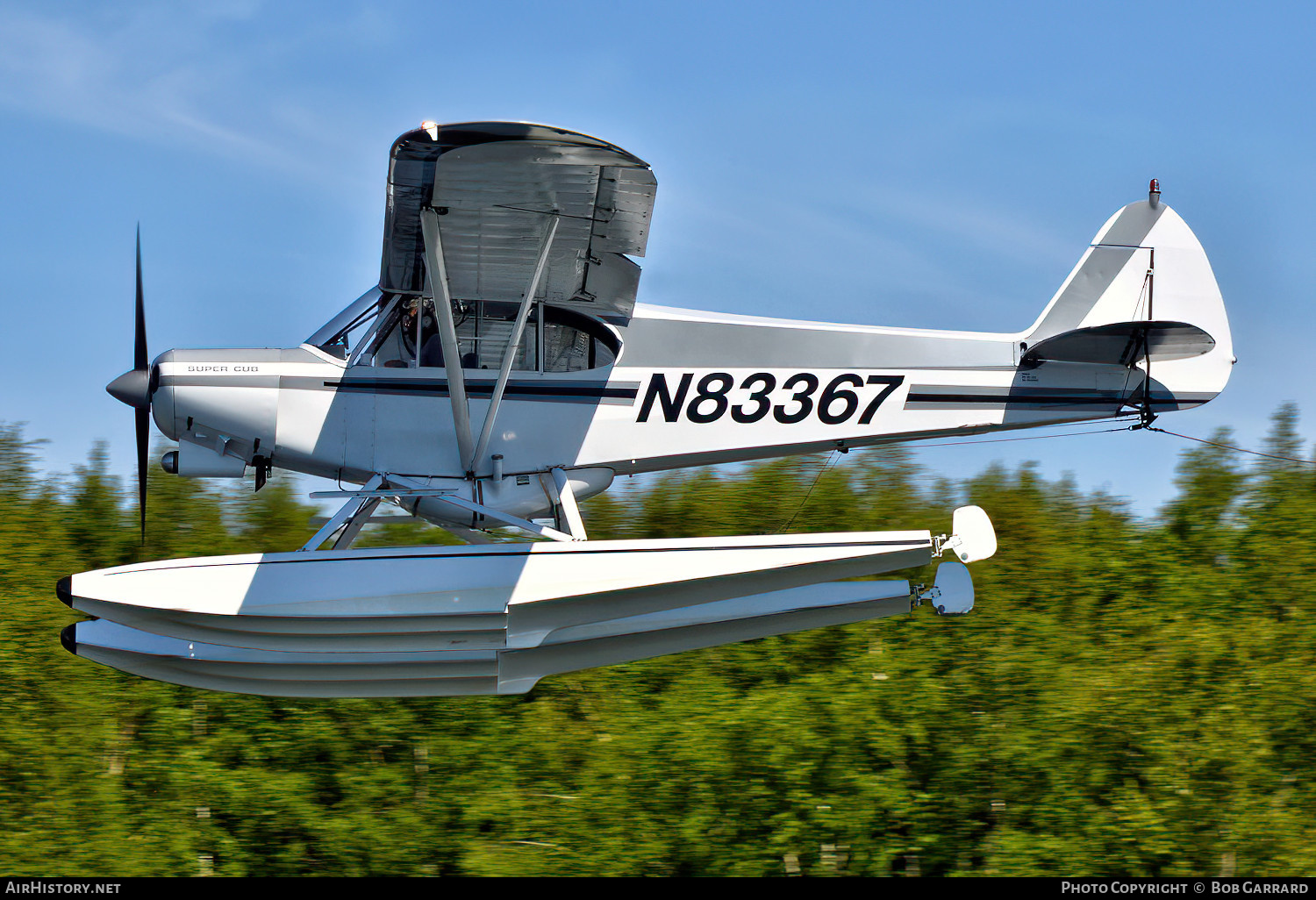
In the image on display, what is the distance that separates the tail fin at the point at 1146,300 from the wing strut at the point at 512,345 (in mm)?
3308

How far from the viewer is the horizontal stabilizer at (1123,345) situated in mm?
7414

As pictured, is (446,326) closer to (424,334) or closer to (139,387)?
(424,334)

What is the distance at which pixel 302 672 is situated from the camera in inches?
276

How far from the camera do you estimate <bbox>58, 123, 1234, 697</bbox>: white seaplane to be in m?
6.62

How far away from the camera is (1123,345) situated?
772 centimetres

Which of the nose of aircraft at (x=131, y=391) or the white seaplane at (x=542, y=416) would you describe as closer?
the white seaplane at (x=542, y=416)

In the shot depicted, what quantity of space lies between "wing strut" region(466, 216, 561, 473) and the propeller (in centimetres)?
195

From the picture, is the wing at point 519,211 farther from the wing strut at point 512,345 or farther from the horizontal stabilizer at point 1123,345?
the horizontal stabilizer at point 1123,345

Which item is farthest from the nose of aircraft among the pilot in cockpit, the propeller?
the pilot in cockpit

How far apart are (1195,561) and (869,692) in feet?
21.1

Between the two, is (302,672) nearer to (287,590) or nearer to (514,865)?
(287,590)

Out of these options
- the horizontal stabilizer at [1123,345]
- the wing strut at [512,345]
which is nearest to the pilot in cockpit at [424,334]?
the wing strut at [512,345]

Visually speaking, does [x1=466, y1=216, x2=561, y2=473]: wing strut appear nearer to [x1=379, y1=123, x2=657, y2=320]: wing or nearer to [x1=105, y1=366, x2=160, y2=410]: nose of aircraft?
[x1=379, y1=123, x2=657, y2=320]: wing
